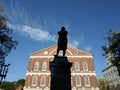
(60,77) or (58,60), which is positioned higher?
(58,60)

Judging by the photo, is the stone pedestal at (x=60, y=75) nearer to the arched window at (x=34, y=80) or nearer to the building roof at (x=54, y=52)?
the arched window at (x=34, y=80)

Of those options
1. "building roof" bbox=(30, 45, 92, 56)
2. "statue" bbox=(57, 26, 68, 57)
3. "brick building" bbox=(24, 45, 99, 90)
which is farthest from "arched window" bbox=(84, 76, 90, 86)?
"statue" bbox=(57, 26, 68, 57)

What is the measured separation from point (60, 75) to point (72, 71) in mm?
23856

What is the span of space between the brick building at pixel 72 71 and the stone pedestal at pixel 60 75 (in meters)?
22.7

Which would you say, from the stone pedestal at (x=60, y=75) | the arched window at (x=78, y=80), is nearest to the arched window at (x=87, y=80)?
the arched window at (x=78, y=80)

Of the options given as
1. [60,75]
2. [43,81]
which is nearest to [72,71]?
[43,81]

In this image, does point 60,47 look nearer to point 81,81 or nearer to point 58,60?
point 58,60

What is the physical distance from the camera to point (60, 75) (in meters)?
7.66

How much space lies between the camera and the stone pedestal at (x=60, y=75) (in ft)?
24.5

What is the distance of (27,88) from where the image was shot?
29312 mm

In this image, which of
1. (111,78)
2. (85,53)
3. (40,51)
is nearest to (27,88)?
(40,51)

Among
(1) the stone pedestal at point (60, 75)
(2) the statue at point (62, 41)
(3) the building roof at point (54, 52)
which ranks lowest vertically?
(1) the stone pedestal at point (60, 75)

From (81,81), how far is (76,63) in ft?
13.6

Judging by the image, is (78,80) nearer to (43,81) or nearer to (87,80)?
(87,80)
